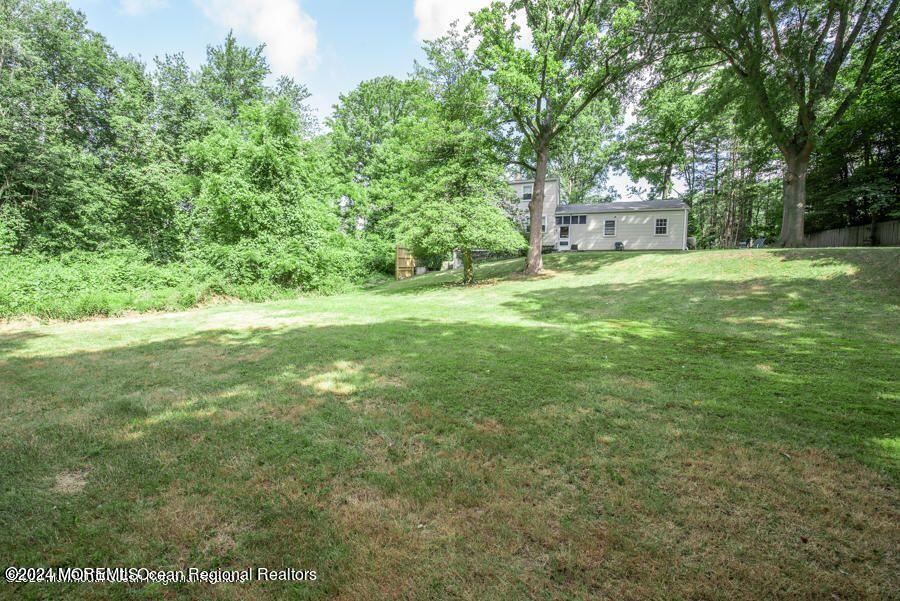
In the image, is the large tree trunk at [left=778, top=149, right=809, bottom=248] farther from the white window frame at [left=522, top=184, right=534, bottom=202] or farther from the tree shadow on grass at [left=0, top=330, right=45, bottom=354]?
the tree shadow on grass at [left=0, top=330, right=45, bottom=354]

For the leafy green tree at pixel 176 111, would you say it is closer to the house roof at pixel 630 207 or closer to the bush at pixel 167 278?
the bush at pixel 167 278

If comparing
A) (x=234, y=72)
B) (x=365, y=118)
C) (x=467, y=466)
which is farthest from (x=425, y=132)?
(x=234, y=72)

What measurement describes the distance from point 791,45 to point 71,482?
2182 cm

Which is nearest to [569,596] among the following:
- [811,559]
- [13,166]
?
[811,559]

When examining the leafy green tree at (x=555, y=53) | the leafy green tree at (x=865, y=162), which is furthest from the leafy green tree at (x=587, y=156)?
the leafy green tree at (x=555, y=53)

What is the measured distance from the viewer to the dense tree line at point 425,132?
45.4 feet

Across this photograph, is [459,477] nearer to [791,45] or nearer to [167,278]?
[167,278]

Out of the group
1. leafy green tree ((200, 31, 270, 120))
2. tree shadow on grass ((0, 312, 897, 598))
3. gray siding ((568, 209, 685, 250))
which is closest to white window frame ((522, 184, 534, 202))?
gray siding ((568, 209, 685, 250))

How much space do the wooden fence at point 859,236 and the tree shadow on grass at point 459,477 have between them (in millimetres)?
20966

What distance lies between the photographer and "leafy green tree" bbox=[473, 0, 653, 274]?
44.9 ft

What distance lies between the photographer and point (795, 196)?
599 inches

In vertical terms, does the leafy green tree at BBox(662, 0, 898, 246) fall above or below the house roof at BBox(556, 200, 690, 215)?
above

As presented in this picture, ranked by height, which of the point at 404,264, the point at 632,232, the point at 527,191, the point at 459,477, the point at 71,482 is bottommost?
the point at 459,477

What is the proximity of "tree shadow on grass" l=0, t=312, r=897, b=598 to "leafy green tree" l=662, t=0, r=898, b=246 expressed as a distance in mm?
14615
